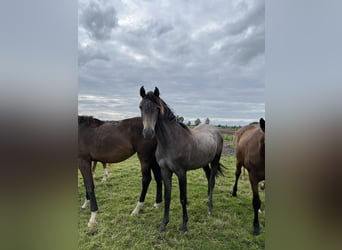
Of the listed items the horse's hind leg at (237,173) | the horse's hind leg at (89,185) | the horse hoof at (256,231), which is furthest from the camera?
the horse's hind leg at (237,173)

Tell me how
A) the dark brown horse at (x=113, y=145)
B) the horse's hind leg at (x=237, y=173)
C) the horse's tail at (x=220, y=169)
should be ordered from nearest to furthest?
1. the dark brown horse at (x=113, y=145)
2. the horse's hind leg at (x=237, y=173)
3. the horse's tail at (x=220, y=169)

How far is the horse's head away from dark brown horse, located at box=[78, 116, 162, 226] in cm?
46

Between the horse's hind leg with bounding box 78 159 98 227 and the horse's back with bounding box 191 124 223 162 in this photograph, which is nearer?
the horse's hind leg with bounding box 78 159 98 227

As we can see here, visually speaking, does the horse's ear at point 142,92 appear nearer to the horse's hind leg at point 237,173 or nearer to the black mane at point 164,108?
the black mane at point 164,108

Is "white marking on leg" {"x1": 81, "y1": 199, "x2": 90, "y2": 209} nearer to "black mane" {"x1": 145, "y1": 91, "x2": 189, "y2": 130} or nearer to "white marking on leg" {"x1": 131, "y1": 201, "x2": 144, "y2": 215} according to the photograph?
"white marking on leg" {"x1": 131, "y1": 201, "x2": 144, "y2": 215}

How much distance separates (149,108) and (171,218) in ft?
3.21

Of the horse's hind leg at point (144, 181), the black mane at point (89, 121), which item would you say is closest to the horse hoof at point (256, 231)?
the horse's hind leg at point (144, 181)

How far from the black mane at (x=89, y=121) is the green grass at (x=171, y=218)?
1.97ft

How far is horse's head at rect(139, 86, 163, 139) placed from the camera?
56.3 inches

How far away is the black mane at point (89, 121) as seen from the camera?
1.69 m

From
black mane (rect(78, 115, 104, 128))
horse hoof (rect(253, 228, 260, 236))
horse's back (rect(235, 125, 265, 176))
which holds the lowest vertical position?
horse hoof (rect(253, 228, 260, 236))

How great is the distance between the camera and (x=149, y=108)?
144cm

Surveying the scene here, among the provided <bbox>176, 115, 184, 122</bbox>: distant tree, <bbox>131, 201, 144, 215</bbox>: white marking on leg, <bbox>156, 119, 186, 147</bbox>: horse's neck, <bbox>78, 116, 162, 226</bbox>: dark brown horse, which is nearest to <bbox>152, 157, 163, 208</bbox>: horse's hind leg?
<bbox>78, 116, 162, 226</bbox>: dark brown horse

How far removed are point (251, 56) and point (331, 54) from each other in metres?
0.76
